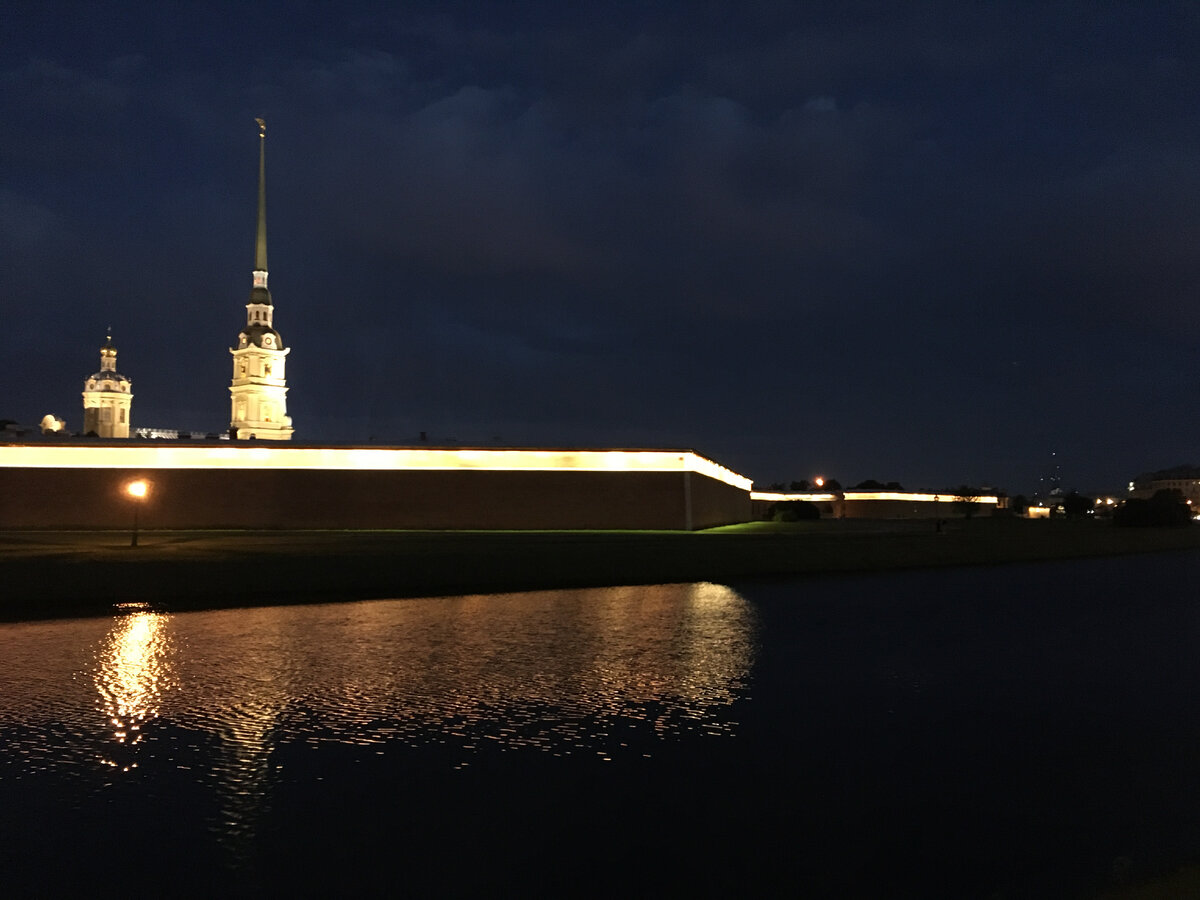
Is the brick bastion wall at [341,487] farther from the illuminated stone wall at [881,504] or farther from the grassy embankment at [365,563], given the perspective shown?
the illuminated stone wall at [881,504]

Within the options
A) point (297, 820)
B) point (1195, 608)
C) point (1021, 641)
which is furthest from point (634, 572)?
point (297, 820)

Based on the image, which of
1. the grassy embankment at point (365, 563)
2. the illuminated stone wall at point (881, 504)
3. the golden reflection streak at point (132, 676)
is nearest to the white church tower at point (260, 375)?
the illuminated stone wall at point (881, 504)

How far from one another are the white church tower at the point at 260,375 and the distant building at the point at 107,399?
15.7 m

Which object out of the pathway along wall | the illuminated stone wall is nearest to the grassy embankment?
the pathway along wall

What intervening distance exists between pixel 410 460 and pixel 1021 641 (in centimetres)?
3497

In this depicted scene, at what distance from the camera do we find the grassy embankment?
79.6ft

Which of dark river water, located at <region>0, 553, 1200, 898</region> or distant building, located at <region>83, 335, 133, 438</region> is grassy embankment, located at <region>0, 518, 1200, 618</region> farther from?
distant building, located at <region>83, 335, 133, 438</region>

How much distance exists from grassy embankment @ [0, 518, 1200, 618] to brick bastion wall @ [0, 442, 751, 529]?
14.3 feet

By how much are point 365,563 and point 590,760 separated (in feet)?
58.1

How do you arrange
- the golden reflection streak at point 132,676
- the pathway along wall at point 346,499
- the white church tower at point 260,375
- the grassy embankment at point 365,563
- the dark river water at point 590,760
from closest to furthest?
the dark river water at point 590,760, the golden reflection streak at point 132,676, the grassy embankment at point 365,563, the pathway along wall at point 346,499, the white church tower at point 260,375

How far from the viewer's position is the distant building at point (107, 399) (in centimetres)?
12838

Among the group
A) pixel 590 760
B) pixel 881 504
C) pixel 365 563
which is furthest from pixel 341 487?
pixel 881 504

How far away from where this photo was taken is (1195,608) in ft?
87.5

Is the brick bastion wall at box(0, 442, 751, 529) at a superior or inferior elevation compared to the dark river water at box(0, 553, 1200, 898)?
superior
